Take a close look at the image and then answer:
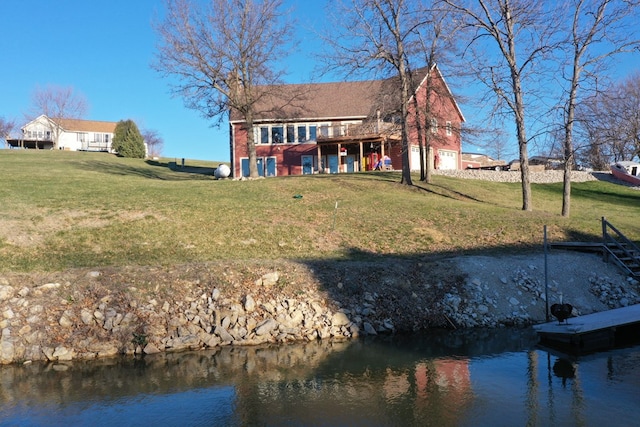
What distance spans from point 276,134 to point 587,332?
34951mm

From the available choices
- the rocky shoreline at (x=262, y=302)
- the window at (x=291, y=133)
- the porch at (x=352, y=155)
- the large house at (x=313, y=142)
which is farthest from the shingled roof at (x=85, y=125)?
the rocky shoreline at (x=262, y=302)

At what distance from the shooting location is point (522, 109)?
23.7 metres

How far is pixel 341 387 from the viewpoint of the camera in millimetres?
9773

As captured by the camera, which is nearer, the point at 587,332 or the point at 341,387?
the point at 341,387

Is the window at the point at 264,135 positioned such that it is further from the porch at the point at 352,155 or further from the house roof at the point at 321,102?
the porch at the point at 352,155

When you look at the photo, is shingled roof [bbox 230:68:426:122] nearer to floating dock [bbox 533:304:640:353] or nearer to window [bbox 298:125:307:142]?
window [bbox 298:125:307:142]

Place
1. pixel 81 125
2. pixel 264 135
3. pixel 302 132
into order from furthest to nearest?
pixel 81 125
pixel 264 135
pixel 302 132

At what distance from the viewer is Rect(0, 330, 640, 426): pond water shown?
8.33 metres

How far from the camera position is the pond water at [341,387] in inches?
328

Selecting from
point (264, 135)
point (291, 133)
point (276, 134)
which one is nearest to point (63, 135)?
point (264, 135)

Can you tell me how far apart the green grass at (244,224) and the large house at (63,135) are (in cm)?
5846

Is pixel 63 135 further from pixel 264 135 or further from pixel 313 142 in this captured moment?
pixel 313 142

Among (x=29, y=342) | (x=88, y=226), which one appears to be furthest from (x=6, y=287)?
(x=88, y=226)

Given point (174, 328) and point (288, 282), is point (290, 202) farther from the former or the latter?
point (174, 328)
